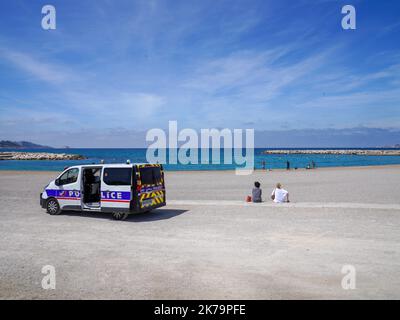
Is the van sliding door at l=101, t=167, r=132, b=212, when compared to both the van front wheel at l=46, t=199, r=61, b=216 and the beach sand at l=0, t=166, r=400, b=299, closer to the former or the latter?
the beach sand at l=0, t=166, r=400, b=299

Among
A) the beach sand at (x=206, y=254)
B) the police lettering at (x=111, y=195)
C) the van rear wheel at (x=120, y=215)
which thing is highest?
the police lettering at (x=111, y=195)

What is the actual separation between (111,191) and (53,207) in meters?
3.26

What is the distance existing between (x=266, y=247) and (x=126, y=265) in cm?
365

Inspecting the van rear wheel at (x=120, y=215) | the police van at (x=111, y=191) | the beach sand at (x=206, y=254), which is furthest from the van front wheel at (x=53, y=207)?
the van rear wheel at (x=120, y=215)

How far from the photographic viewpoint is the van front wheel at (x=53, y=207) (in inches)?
548

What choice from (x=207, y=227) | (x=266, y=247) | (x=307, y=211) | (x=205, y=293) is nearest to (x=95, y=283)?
(x=205, y=293)

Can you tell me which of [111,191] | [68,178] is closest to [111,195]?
[111,191]

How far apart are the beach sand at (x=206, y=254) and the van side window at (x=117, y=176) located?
1483mm

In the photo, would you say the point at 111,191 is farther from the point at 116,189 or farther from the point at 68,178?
the point at 68,178

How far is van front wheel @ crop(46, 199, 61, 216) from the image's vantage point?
548 inches

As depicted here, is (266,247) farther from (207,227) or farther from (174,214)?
(174,214)

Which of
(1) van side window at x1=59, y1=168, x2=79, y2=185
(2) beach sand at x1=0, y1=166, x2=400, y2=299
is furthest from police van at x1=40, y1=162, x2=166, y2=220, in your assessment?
(2) beach sand at x1=0, y1=166, x2=400, y2=299

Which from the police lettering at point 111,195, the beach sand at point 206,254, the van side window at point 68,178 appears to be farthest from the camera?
the van side window at point 68,178

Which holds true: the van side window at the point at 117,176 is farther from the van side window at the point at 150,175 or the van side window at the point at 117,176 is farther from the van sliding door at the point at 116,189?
the van side window at the point at 150,175
